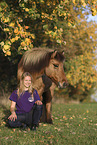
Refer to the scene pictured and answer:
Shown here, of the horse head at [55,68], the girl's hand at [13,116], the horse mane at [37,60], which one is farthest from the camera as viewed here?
the horse mane at [37,60]

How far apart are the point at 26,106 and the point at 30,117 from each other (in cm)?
30

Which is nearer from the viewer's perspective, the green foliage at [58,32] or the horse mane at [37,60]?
the horse mane at [37,60]

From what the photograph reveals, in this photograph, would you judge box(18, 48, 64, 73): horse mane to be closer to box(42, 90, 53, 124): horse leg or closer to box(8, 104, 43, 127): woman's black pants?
box(42, 90, 53, 124): horse leg

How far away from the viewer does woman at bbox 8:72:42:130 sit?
17.4 ft

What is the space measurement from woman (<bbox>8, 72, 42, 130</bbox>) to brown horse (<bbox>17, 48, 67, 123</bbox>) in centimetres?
115

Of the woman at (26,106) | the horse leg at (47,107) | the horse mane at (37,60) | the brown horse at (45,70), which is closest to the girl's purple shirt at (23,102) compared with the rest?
the woman at (26,106)

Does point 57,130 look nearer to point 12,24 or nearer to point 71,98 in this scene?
point 12,24

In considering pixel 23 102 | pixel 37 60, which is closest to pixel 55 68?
pixel 37 60

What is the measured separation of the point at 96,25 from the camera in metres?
18.9

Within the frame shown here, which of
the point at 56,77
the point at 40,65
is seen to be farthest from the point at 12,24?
the point at 56,77

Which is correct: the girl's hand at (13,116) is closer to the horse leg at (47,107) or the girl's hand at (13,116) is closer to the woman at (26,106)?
the woman at (26,106)

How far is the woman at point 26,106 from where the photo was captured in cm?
530

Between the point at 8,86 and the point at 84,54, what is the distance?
745 centimetres

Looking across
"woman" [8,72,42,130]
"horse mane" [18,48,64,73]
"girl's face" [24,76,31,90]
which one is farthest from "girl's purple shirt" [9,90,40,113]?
"horse mane" [18,48,64,73]
